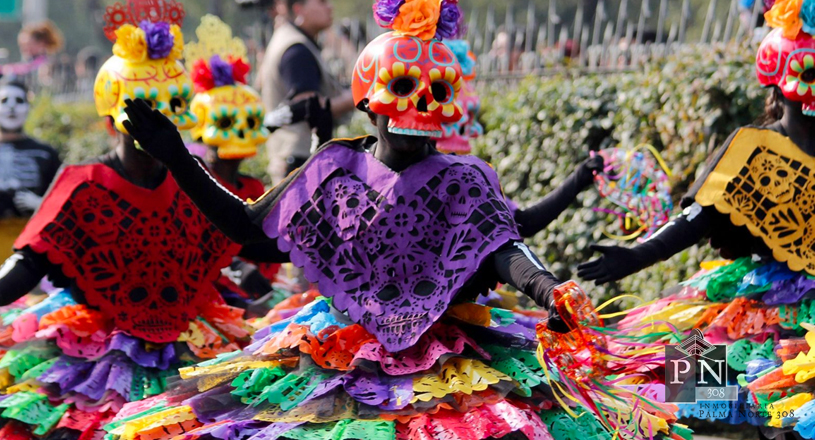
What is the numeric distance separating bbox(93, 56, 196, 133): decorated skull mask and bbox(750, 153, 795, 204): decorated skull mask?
7.87 ft

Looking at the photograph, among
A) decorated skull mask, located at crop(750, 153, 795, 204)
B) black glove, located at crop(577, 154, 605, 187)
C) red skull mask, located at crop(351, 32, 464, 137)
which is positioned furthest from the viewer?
black glove, located at crop(577, 154, 605, 187)

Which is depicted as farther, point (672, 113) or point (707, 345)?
point (672, 113)

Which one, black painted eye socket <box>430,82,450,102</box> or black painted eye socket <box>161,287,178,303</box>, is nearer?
black painted eye socket <box>430,82,450,102</box>

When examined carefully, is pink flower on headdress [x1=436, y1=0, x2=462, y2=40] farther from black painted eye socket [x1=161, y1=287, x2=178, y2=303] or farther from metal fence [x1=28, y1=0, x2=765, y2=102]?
metal fence [x1=28, y1=0, x2=765, y2=102]

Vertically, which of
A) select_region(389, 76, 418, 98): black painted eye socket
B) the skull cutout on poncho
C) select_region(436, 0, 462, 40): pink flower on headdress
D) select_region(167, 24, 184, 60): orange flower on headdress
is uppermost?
select_region(436, 0, 462, 40): pink flower on headdress

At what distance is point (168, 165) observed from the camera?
4.08 m

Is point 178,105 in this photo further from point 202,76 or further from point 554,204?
point 554,204

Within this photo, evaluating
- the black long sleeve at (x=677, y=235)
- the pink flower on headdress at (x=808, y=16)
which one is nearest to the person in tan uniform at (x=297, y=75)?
the black long sleeve at (x=677, y=235)

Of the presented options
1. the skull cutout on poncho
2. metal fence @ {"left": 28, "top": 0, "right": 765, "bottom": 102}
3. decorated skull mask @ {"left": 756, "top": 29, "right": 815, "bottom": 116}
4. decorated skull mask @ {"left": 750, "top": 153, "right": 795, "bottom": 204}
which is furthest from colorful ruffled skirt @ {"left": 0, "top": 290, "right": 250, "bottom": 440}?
metal fence @ {"left": 28, "top": 0, "right": 765, "bottom": 102}

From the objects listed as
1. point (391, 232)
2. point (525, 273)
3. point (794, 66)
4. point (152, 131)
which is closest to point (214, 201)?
point (152, 131)

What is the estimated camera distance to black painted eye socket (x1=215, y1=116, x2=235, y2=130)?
6.76 meters

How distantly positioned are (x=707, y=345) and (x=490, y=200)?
1.26m

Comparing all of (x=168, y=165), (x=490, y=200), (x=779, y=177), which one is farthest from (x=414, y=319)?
(x=779, y=177)

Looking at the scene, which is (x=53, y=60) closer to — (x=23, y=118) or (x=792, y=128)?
(x=23, y=118)
